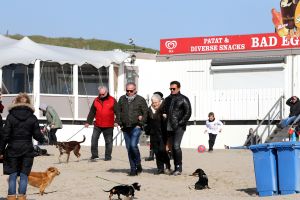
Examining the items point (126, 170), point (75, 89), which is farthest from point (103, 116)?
point (75, 89)

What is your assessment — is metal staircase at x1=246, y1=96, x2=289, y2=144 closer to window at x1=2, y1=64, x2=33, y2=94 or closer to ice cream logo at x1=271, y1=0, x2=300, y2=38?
ice cream logo at x1=271, y1=0, x2=300, y2=38

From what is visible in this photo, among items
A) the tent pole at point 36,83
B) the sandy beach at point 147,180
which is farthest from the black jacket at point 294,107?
the tent pole at point 36,83

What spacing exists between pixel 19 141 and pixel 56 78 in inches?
751

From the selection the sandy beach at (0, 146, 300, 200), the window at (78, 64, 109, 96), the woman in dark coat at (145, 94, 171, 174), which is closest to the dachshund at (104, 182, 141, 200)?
the sandy beach at (0, 146, 300, 200)

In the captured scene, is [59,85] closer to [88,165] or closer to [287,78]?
[287,78]

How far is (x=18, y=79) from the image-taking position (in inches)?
1212

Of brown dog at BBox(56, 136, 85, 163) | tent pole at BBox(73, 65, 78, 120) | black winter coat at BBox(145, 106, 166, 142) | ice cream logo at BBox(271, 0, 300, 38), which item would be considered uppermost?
ice cream logo at BBox(271, 0, 300, 38)

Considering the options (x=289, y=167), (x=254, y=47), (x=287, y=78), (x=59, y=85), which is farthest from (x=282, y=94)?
(x=289, y=167)

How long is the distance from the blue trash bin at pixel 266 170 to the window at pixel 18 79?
17.3 m

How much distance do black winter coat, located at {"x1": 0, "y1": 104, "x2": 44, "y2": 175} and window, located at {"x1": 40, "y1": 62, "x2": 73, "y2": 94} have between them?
18.3 m

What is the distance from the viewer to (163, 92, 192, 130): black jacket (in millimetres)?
16844

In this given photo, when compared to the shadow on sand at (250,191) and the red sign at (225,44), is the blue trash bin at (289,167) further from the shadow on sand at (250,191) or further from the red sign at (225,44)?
the red sign at (225,44)

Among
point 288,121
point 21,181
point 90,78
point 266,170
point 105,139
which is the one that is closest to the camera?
point 21,181

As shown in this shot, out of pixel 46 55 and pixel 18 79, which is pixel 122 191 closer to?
pixel 46 55
